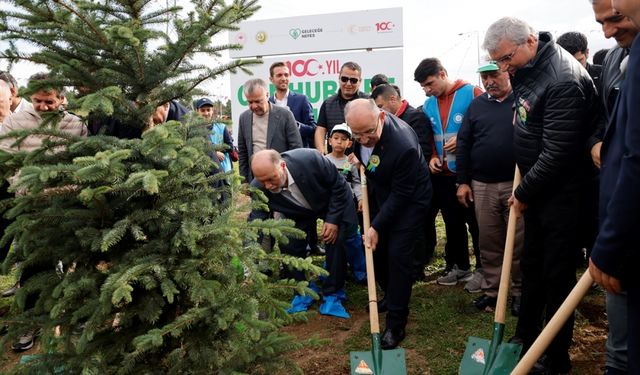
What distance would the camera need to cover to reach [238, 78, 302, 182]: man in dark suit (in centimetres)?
508

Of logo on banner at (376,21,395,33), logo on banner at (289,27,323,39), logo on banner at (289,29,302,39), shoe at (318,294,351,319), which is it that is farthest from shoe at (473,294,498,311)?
logo on banner at (289,29,302,39)

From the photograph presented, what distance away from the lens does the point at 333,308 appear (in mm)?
4336

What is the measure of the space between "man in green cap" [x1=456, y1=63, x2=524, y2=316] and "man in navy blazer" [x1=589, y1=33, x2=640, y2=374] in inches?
80.2

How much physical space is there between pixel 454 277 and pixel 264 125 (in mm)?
2541

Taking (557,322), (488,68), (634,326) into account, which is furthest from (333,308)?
(634,326)

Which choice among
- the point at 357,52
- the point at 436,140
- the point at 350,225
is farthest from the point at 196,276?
the point at 357,52

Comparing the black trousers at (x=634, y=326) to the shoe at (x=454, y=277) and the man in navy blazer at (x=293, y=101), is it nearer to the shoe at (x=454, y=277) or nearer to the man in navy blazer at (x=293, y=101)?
the shoe at (x=454, y=277)

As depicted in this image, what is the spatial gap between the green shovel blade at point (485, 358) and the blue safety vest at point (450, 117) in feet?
6.35

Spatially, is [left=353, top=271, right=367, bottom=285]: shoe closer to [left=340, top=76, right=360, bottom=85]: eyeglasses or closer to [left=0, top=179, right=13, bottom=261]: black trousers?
[left=340, top=76, right=360, bottom=85]: eyeglasses

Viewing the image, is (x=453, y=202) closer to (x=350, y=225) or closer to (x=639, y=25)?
(x=350, y=225)

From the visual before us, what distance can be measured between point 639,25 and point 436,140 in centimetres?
318

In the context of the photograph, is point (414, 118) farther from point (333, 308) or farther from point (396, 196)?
point (333, 308)

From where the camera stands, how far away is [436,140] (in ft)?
15.8

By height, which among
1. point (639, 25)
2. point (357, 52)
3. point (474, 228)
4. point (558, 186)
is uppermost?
point (357, 52)
